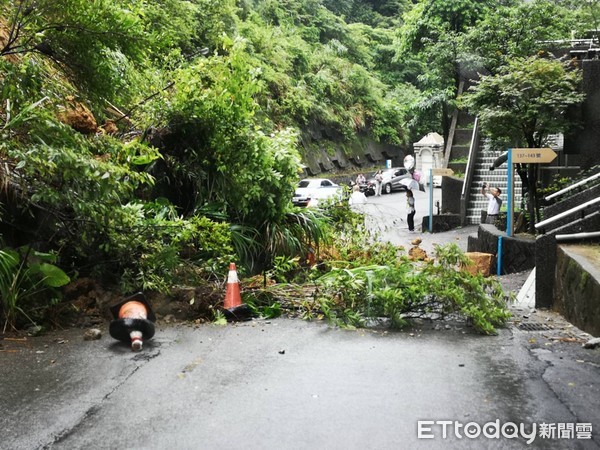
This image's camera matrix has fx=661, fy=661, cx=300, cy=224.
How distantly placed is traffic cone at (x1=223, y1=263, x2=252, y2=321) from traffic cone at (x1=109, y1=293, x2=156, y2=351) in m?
1.14

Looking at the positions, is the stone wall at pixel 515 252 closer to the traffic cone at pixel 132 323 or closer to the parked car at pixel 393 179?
the traffic cone at pixel 132 323

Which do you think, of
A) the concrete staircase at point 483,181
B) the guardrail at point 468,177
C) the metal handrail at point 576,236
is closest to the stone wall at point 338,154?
the guardrail at point 468,177

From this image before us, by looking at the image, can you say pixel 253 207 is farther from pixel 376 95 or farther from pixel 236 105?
pixel 376 95

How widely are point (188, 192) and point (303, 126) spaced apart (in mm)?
30383

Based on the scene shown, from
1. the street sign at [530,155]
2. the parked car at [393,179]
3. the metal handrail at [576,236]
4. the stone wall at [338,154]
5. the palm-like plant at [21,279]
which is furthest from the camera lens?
the parked car at [393,179]

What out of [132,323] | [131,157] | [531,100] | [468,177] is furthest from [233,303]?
[468,177]

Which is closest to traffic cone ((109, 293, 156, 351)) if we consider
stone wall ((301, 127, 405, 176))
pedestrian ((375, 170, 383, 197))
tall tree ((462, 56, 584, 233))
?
tall tree ((462, 56, 584, 233))

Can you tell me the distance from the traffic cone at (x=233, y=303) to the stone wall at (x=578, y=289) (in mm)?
3988

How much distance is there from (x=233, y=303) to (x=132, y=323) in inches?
66.5
